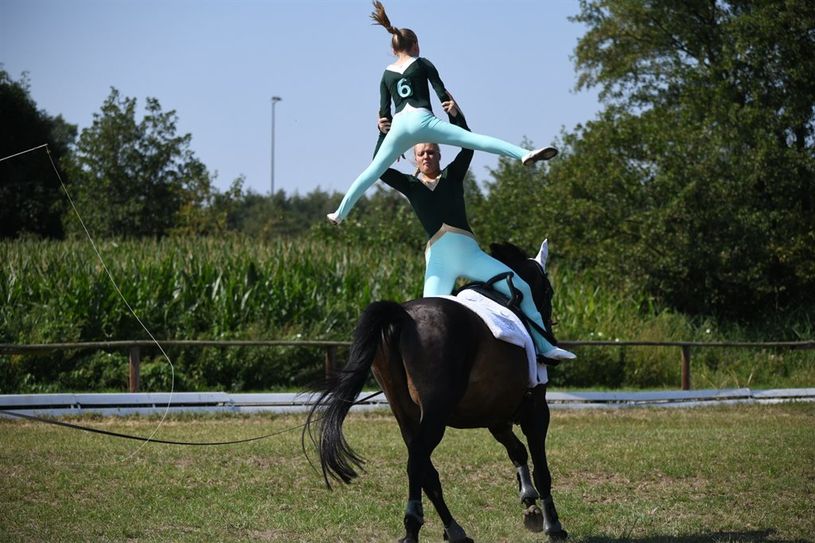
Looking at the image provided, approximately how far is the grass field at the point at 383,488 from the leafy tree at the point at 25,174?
28387 millimetres

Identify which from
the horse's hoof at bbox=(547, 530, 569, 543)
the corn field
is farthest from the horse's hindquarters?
the corn field

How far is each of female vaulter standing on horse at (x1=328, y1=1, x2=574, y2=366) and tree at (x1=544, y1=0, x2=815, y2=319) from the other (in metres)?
16.4

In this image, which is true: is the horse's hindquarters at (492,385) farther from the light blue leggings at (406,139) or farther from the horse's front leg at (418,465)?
the light blue leggings at (406,139)

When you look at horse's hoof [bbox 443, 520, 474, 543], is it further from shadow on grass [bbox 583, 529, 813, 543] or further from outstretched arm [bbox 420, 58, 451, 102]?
outstretched arm [bbox 420, 58, 451, 102]

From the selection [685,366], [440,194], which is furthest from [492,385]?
[685,366]

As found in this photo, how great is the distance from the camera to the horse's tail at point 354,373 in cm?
590

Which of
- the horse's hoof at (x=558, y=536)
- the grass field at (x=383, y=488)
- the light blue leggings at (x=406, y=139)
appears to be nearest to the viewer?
the light blue leggings at (x=406, y=139)

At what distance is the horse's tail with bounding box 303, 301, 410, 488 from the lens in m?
5.90

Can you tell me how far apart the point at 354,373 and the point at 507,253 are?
195cm

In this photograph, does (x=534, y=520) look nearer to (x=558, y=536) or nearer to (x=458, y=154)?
(x=558, y=536)

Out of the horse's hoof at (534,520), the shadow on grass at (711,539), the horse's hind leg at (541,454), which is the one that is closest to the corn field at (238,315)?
the horse's hoof at (534,520)

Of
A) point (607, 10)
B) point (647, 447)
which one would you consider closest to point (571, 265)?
point (607, 10)

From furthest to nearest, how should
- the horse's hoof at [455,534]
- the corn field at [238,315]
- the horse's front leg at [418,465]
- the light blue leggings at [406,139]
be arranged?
the corn field at [238,315] → the light blue leggings at [406,139] → the horse's hoof at [455,534] → the horse's front leg at [418,465]

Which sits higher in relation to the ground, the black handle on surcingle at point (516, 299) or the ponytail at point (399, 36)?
the ponytail at point (399, 36)
